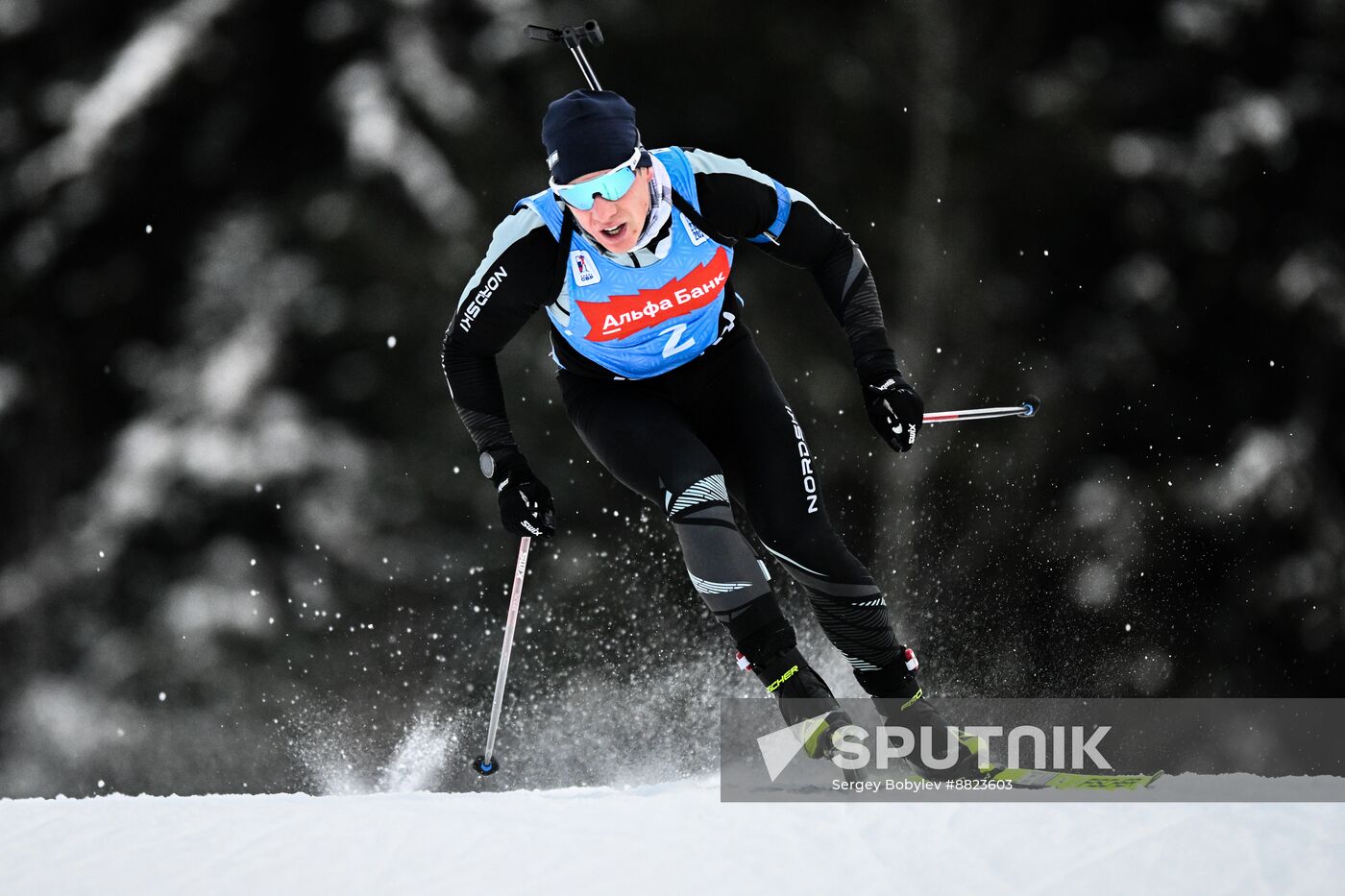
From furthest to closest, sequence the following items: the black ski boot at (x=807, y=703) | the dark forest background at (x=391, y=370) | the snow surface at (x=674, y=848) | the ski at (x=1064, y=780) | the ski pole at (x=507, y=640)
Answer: the dark forest background at (x=391, y=370) → the ski pole at (x=507, y=640) → the ski at (x=1064, y=780) → the black ski boot at (x=807, y=703) → the snow surface at (x=674, y=848)

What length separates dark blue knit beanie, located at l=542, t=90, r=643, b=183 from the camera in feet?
8.46

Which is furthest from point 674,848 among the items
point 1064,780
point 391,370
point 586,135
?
point 391,370

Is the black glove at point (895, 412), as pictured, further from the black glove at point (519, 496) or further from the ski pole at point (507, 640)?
the ski pole at point (507, 640)

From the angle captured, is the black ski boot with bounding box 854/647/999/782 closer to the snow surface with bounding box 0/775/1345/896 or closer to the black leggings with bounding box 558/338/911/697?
the black leggings with bounding box 558/338/911/697

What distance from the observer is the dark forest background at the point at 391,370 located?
4.96m

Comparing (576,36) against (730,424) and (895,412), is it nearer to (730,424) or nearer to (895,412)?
(730,424)

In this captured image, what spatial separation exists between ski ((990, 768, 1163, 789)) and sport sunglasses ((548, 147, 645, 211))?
160 centimetres

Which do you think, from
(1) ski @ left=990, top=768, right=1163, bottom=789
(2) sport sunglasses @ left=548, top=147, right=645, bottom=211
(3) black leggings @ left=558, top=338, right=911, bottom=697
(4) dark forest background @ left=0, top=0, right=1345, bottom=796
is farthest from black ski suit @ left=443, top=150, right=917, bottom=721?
(4) dark forest background @ left=0, top=0, right=1345, bottom=796

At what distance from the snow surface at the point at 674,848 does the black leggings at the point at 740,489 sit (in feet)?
1.33

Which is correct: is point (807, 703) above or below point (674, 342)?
below

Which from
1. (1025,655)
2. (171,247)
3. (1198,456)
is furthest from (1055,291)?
(171,247)

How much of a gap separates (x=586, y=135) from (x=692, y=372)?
65cm

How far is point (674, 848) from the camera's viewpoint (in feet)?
7.75

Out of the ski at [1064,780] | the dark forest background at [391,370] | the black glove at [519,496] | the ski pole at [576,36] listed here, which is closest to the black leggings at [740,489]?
the black glove at [519,496]
